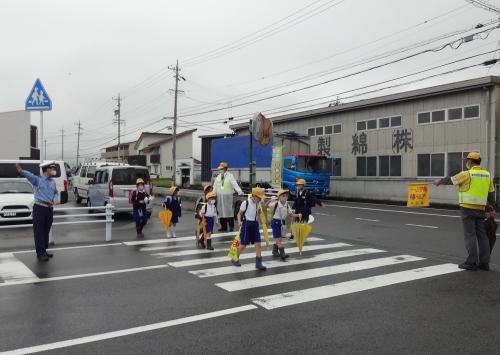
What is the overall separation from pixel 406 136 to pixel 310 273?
20.5 meters

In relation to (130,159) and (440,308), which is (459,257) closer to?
(440,308)

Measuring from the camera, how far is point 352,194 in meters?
29.2

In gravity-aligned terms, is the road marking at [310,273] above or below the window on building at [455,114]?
below

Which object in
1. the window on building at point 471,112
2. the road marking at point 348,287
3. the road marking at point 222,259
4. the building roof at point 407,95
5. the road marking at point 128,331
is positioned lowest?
the road marking at point 128,331

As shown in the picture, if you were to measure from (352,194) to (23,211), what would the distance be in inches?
833

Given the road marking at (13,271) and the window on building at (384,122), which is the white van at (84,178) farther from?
the window on building at (384,122)

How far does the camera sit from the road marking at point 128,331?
162 inches

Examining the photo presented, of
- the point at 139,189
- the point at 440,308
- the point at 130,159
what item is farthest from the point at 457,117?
the point at 130,159

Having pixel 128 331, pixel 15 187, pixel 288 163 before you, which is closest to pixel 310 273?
pixel 128 331

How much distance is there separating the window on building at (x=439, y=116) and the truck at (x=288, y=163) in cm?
600

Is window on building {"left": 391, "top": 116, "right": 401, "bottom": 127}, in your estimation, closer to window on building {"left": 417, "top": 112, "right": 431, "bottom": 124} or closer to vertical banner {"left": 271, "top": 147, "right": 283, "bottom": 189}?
window on building {"left": 417, "top": 112, "right": 431, "bottom": 124}

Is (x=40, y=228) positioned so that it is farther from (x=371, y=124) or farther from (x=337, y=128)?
(x=337, y=128)

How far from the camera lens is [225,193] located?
1184 centimetres

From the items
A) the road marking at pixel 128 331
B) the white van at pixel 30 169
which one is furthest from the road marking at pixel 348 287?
the white van at pixel 30 169
